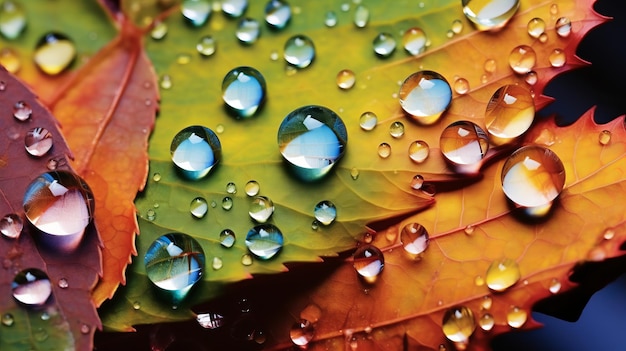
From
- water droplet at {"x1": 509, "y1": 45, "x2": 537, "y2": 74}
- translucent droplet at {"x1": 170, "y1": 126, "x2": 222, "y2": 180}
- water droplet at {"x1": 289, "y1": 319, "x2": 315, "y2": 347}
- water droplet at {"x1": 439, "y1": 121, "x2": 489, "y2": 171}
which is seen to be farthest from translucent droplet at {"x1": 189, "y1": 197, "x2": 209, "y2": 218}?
water droplet at {"x1": 509, "y1": 45, "x2": 537, "y2": 74}

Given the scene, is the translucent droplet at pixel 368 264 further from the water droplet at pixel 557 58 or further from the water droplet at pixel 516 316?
the water droplet at pixel 557 58

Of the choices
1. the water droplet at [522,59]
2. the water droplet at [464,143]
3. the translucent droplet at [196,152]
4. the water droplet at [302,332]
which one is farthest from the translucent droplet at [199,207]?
the water droplet at [522,59]

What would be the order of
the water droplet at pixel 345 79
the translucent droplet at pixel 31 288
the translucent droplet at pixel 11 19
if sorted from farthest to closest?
the translucent droplet at pixel 11 19
the water droplet at pixel 345 79
the translucent droplet at pixel 31 288

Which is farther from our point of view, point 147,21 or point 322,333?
point 147,21

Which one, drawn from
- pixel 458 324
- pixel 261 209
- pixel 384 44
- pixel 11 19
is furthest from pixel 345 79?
pixel 11 19

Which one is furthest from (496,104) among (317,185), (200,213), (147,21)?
(147,21)

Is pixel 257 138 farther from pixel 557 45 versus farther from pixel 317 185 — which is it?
pixel 557 45

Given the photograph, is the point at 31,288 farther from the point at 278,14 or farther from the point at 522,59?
the point at 522,59
